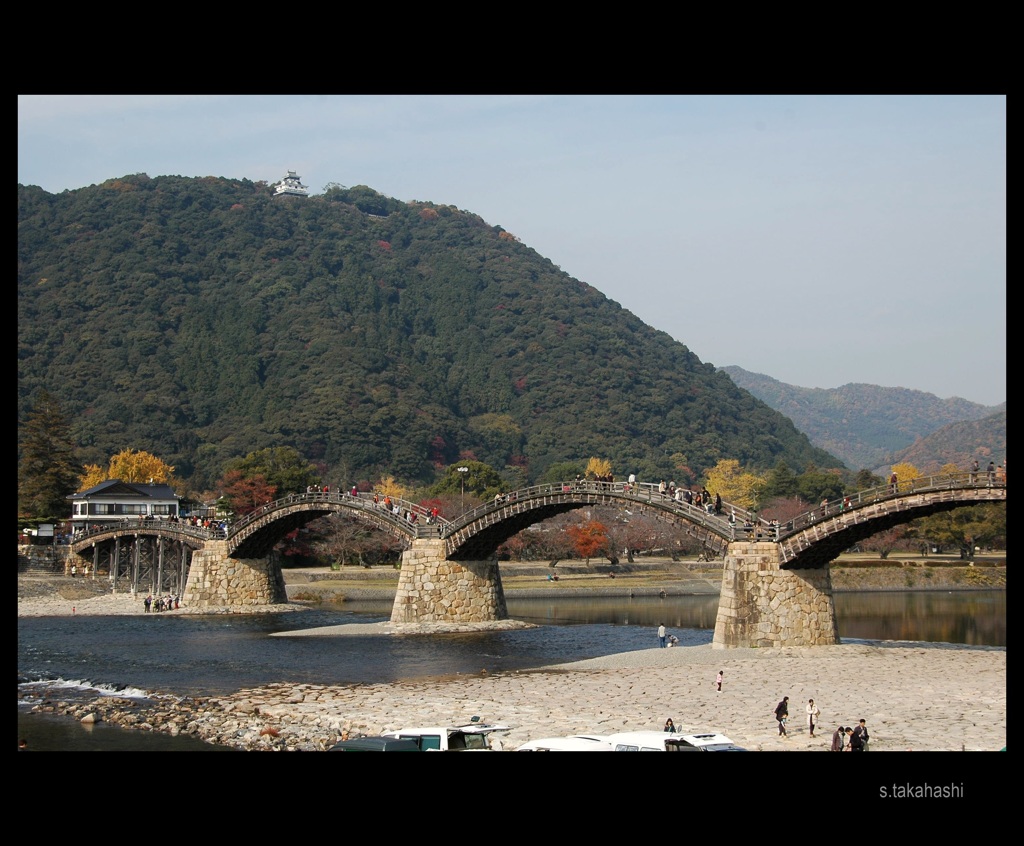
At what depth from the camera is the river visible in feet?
105

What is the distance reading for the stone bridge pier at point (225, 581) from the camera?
63750mm

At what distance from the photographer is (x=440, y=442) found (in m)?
148

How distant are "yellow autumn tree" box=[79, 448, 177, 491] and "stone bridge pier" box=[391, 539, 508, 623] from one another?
6911cm

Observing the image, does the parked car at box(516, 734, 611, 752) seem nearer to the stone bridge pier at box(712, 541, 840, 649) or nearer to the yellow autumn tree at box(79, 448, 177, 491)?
the stone bridge pier at box(712, 541, 840, 649)

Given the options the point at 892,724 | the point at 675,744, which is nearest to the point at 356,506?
the point at 892,724

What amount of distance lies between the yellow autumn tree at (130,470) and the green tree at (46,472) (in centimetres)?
2344

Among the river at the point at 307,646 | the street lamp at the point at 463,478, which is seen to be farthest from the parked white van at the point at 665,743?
the street lamp at the point at 463,478

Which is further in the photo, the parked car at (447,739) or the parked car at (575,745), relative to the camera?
the parked car at (447,739)

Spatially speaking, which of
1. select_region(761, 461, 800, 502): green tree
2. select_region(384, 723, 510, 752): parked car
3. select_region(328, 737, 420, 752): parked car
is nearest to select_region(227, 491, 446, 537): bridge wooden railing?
select_region(384, 723, 510, 752): parked car

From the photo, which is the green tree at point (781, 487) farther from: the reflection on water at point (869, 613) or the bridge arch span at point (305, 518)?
the bridge arch span at point (305, 518)

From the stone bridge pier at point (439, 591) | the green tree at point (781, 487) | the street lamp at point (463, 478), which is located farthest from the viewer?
the green tree at point (781, 487)

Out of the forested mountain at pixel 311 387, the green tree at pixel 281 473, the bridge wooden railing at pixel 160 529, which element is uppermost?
the forested mountain at pixel 311 387
